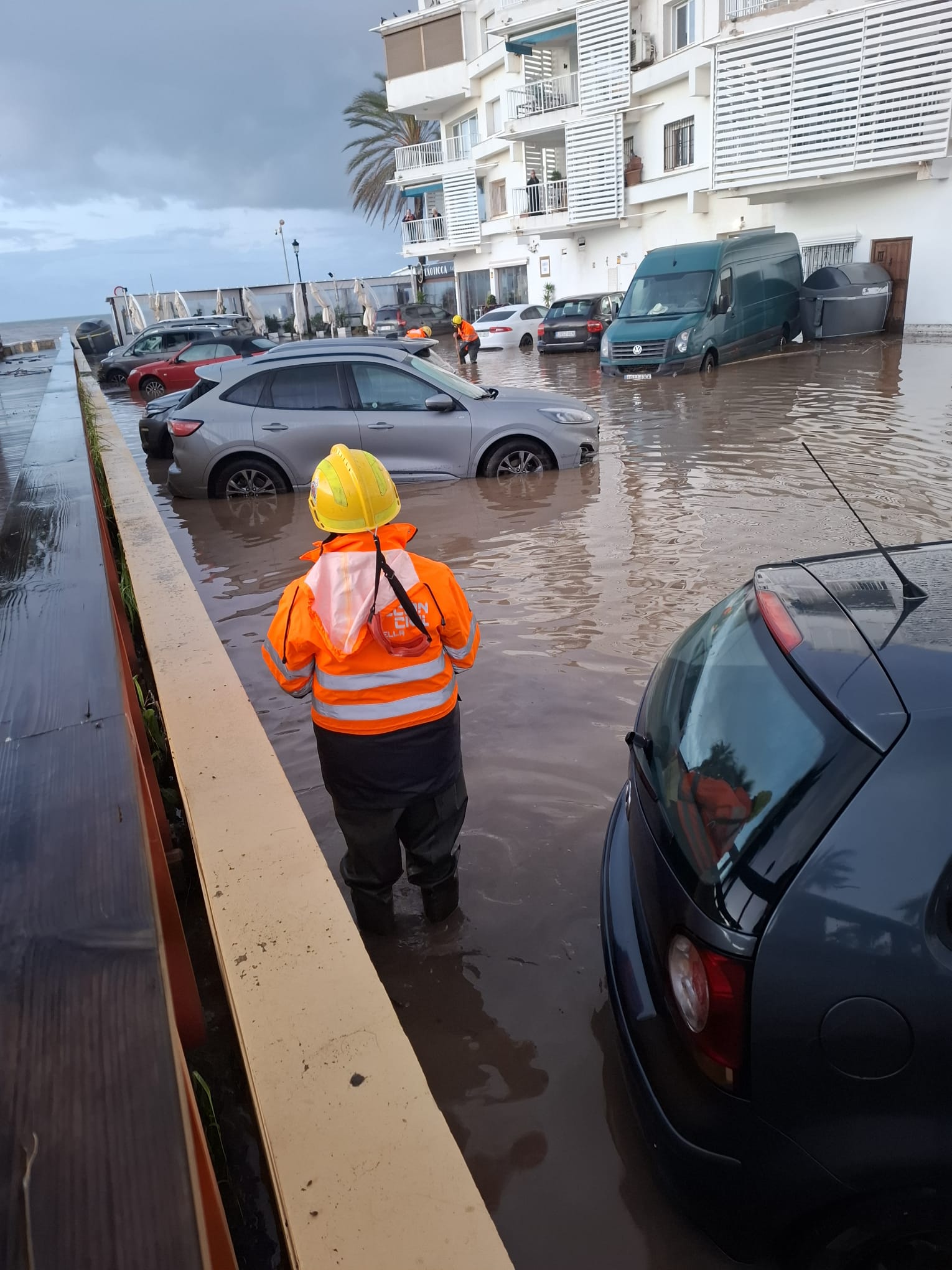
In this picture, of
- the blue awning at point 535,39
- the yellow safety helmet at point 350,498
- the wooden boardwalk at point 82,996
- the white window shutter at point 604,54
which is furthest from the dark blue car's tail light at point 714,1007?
the blue awning at point 535,39

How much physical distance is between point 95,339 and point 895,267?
29.8m

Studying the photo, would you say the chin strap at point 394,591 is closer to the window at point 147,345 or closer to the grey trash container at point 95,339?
the window at point 147,345

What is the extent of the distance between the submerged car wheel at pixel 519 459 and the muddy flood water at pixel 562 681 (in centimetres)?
20

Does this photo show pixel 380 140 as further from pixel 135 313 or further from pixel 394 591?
pixel 394 591

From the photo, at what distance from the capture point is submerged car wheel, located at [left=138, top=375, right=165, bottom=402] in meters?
22.2

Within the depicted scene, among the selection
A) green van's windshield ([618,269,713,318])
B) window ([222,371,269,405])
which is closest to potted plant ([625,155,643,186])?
green van's windshield ([618,269,713,318])

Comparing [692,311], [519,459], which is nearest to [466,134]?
[692,311]

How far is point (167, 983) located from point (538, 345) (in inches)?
1030

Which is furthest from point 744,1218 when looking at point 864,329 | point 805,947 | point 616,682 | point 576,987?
point 864,329

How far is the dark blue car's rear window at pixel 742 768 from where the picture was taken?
5.72 feet

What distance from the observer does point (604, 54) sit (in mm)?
30484

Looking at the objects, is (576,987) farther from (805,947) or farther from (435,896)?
(805,947)

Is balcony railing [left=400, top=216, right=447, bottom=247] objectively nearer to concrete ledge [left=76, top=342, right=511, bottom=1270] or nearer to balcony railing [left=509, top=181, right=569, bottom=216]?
balcony railing [left=509, top=181, right=569, bottom=216]

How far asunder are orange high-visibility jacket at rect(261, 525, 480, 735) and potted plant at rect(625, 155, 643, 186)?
3178cm
